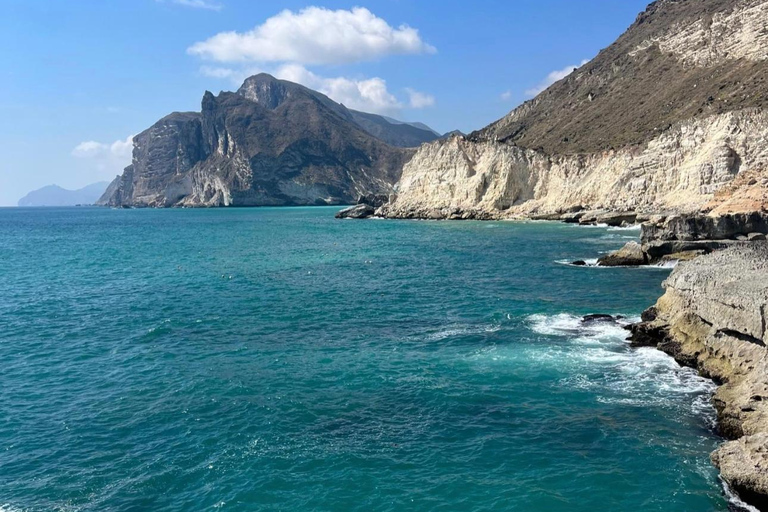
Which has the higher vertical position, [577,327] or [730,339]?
[730,339]

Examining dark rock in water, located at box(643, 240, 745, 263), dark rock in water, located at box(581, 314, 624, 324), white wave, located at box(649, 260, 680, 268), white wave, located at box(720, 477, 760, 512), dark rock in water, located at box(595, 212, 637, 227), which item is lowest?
white wave, located at box(720, 477, 760, 512)

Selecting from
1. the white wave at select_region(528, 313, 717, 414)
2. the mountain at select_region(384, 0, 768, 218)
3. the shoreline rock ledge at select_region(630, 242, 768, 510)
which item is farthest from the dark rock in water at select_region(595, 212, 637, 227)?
the white wave at select_region(528, 313, 717, 414)

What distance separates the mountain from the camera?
73.7m

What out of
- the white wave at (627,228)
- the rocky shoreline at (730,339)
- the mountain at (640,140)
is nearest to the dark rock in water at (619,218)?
the white wave at (627,228)

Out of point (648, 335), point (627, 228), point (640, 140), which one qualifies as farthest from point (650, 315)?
point (640, 140)

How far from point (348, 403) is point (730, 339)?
12846mm

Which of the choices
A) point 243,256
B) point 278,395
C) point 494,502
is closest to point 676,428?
point 494,502

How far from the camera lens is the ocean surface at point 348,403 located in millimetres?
13727

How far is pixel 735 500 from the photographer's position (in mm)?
12711

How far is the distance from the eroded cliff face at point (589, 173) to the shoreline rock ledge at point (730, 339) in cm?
4323

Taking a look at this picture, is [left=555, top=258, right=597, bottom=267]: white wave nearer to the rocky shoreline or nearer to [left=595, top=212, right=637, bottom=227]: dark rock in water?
the rocky shoreline

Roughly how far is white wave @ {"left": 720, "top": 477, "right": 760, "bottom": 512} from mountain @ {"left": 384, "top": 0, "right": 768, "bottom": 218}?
4850 cm

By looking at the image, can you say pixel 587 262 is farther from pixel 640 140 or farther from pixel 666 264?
pixel 640 140

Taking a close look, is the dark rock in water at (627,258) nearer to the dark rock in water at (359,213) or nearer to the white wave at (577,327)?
the white wave at (577,327)
